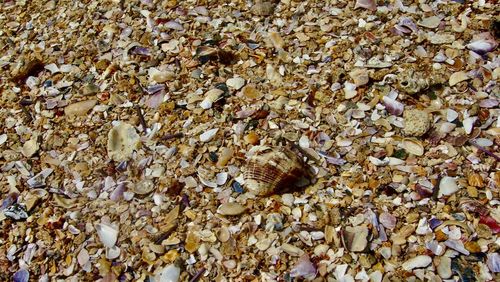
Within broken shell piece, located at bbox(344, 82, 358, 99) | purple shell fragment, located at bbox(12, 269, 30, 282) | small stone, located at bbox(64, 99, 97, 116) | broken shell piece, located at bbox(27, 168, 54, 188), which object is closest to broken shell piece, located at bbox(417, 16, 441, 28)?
broken shell piece, located at bbox(344, 82, 358, 99)

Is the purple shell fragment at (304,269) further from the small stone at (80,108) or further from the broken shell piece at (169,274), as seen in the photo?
the small stone at (80,108)

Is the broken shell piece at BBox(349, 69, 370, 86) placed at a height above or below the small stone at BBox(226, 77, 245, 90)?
above

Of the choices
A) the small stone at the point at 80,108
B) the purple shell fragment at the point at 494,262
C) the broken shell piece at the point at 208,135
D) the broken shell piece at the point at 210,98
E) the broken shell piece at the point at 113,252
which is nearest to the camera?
the purple shell fragment at the point at 494,262

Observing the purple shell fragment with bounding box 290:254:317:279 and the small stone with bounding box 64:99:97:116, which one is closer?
the purple shell fragment with bounding box 290:254:317:279

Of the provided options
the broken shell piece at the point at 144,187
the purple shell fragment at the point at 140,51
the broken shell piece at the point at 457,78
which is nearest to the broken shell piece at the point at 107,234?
the broken shell piece at the point at 144,187

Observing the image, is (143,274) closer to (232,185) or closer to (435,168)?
(232,185)

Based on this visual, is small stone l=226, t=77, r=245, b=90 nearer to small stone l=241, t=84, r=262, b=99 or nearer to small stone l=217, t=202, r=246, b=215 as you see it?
small stone l=241, t=84, r=262, b=99

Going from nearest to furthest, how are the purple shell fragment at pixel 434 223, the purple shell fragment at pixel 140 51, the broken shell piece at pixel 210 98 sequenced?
the purple shell fragment at pixel 434 223
the broken shell piece at pixel 210 98
the purple shell fragment at pixel 140 51

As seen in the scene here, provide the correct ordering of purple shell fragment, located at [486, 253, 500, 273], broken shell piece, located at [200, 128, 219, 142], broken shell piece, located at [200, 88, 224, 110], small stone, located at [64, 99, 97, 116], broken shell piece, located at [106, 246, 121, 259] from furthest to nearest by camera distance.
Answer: small stone, located at [64, 99, 97, 116], broken shell piece, located at [200, 88, 224, 110], broken shell piece, located at [200, 128, 219, 142], broken shell piece, located at [106, 246, 121, 259], purple shell fragment, located at [486, 253, 500, 273]
